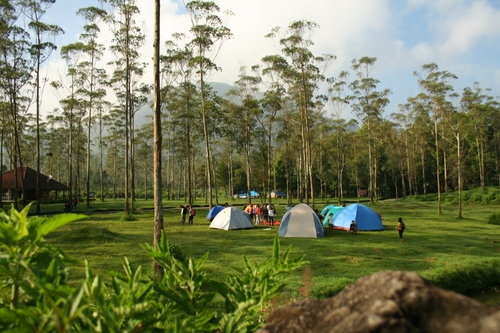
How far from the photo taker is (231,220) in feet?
65.8

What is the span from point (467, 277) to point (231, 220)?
13.3m

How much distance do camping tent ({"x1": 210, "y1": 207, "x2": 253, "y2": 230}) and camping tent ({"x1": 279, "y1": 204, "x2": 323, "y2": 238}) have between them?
4.04 m

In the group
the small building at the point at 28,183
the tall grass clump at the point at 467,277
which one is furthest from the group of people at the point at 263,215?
the small building at the point at 28,183

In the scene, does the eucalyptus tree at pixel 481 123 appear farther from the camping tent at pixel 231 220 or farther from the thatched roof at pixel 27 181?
the thatched roof at pixel 27 181

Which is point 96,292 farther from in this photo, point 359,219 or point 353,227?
point 359,219

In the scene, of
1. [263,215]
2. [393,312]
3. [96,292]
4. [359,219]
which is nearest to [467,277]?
[393,312]

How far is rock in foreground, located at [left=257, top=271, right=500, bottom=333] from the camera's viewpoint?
4.37 ft

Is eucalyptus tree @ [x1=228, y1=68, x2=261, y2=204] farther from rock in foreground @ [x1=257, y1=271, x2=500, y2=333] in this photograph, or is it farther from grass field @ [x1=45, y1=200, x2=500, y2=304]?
rock in foreground @ [x1=257, y1=271, x2=500, y2=333]

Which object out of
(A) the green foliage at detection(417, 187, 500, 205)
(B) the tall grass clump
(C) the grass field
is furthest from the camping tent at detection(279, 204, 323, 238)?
(A) the green foliage at detection(417, 187, 500, 205)

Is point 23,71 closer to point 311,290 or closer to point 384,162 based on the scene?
point 311,290

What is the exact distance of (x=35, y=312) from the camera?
1438 mm

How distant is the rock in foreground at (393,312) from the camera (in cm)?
133

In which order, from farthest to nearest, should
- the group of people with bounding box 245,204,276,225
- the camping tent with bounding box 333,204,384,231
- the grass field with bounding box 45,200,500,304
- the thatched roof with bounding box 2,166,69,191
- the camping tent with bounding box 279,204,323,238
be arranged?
the thatched roof with bounding box 2,166,69,191
the group of people with bounding box 245,204,276,225
the camping tent with bounding box 333,204,384,231
the camping tent with bounding box 279,204,323,238
the grass field with bounding box 45,200,500,304

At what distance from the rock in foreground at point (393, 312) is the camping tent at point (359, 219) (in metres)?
18.7
